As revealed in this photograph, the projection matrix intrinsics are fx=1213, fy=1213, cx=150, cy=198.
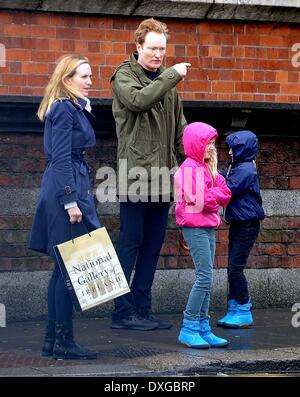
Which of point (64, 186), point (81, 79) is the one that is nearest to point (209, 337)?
point (64, 186)

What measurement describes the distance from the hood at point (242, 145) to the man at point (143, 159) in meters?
0.44

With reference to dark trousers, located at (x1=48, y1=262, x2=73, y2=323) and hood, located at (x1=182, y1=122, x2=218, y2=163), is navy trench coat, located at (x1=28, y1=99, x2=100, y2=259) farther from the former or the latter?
hood, located at (x1=182, y1=122, x2=218, y2=163)

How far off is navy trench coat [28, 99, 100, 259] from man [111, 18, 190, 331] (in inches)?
35.4

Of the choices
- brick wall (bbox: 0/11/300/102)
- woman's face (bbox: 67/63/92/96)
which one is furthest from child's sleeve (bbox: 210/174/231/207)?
brick wall (bbox: 0/11/300/102)

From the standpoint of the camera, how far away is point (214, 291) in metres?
10.7

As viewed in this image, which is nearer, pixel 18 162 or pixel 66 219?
pixel 66 219

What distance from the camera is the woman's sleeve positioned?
803 centimetres

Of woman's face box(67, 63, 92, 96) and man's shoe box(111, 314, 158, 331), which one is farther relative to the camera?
man's shoe box(111, 314, 158, 331)

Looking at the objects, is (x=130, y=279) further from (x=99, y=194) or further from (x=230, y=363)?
(x=230, y=363)

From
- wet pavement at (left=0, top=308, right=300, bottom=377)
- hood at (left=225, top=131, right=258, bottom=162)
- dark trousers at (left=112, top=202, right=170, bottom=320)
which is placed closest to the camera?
wet pavement at (left=0, top=308, right=300, bottom=377)

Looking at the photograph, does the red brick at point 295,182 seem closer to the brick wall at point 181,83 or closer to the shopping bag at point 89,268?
the brick wall at point 181,83
